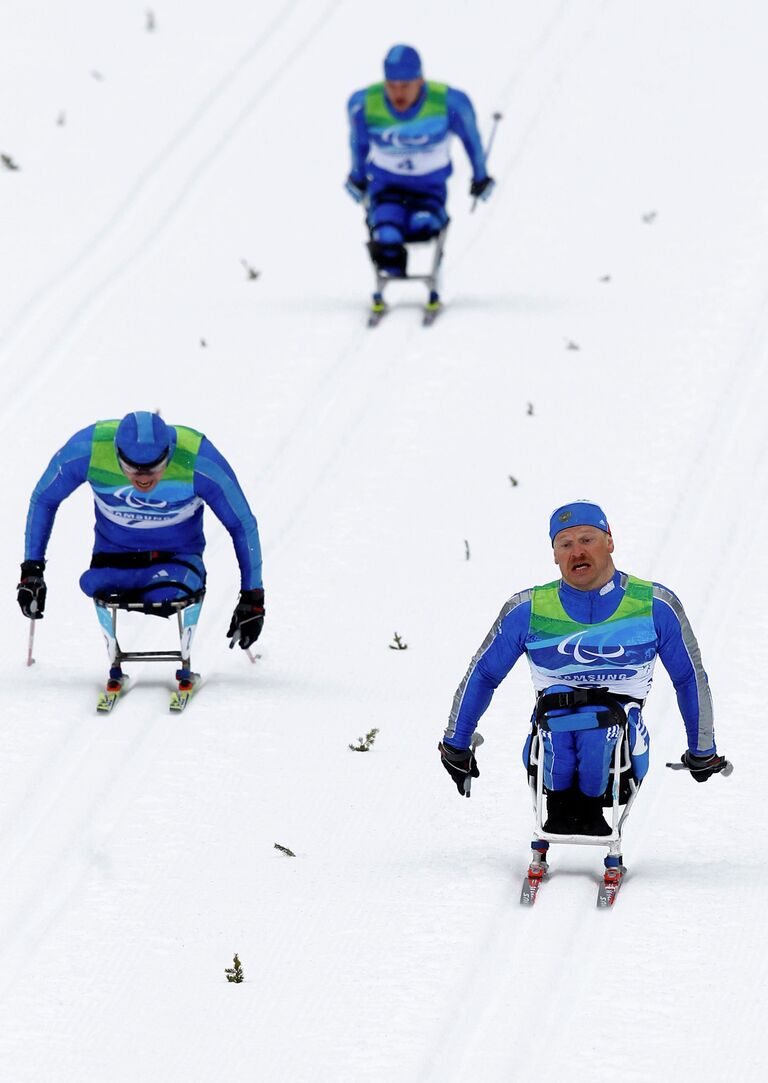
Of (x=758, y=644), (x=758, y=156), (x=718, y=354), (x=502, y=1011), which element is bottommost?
(x=502, y=1011)

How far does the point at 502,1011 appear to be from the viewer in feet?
22.4

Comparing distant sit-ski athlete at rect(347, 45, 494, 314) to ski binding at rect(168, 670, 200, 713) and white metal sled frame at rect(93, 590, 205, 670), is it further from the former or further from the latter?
ski binding at rect(168, 670, 200, 713)

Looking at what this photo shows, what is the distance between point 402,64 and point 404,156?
636 mm

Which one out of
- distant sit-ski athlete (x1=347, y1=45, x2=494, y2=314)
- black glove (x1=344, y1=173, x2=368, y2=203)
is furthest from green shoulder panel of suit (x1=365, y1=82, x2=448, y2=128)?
black glove (x1=344, y1=173, x2=368, y2=203)

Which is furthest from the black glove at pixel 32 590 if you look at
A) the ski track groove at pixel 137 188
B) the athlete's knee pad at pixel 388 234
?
the athlete's knee pad at pixel 388 234

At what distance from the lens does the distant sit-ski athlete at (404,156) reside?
13.9 m

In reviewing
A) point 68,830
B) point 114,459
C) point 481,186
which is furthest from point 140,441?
point 481,186

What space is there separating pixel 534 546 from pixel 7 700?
3.05 meters

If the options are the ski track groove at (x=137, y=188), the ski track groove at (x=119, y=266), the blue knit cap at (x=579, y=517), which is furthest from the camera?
the ski track groove at (x=137, y=188)

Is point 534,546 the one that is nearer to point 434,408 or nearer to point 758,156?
point 434,408

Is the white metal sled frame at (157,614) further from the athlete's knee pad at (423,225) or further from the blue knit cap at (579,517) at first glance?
the athlete's knee pad at (423,225)

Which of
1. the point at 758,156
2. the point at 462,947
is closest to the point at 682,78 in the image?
the point at 758,156

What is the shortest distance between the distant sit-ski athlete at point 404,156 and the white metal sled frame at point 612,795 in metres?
6.90

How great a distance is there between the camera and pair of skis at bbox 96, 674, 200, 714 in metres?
9.31
